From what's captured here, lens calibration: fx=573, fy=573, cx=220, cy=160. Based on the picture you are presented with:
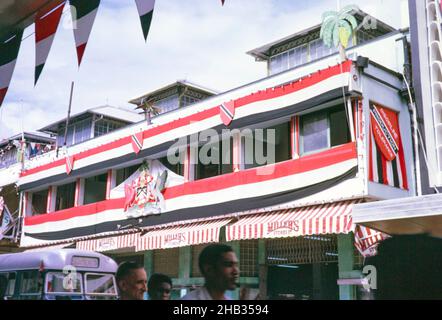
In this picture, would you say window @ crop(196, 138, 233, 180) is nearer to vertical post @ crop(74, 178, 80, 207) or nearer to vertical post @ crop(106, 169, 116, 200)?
vertical post @ crop(106, 169, 116, 200)

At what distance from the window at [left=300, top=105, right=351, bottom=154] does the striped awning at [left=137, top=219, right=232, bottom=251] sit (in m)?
3.01

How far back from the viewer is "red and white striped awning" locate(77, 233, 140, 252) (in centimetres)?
1770

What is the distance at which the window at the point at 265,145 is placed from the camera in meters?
16.0

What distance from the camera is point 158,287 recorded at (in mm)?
7406

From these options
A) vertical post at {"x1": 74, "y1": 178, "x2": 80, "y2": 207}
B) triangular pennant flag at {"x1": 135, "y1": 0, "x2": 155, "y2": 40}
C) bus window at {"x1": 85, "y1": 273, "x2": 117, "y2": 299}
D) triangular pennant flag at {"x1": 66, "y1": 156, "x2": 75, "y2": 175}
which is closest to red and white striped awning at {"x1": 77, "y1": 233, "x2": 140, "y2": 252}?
vertical post at {"x1": 74, "y1": 178, "x2": 80, "y2": 207}

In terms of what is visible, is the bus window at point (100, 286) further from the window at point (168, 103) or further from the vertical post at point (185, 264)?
the window at point (168, 103)

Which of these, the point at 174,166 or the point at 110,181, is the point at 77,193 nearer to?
the point at 110,181

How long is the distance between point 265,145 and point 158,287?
9162 mm

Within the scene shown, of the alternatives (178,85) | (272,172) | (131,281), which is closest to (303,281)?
(272,172)

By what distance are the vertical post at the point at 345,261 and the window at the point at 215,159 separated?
14.9 feet

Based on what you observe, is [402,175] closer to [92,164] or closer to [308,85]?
[308,85]

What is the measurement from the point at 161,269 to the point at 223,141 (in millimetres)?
5170

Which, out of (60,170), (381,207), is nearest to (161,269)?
(60,170)
